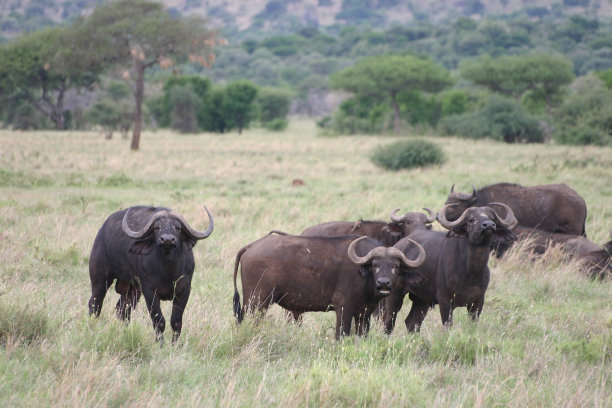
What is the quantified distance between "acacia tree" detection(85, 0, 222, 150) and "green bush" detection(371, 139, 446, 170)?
13441 millimetres

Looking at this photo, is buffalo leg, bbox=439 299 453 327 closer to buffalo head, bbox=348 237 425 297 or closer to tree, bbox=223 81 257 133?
buffalo head, bbox=348 237 425 297

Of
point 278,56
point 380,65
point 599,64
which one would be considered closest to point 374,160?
point 380,65

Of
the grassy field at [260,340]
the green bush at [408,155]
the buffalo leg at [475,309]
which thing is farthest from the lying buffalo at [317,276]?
the green bush at [408,155]

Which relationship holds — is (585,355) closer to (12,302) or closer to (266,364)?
(266,364)

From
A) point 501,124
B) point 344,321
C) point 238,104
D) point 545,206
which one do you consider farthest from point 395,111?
point 344,321

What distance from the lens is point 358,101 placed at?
56.2 meters

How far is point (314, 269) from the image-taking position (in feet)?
21.7

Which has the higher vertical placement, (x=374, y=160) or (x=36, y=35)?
(x=36, y=35)

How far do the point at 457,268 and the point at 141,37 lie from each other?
29.1 meters

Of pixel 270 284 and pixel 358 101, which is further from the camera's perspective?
pixel 358 101

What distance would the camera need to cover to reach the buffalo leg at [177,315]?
6.19 metres

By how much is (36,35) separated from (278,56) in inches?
2846

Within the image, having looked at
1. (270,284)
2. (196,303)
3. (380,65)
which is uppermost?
(380,65)

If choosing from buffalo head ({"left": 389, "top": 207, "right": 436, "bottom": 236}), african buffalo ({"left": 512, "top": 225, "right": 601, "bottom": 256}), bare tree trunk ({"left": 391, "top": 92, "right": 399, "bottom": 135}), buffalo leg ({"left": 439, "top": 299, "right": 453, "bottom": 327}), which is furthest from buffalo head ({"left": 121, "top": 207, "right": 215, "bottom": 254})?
bare tree trunk ({"left": 391, "top": 92, "right": 399, "bottom": 135})
